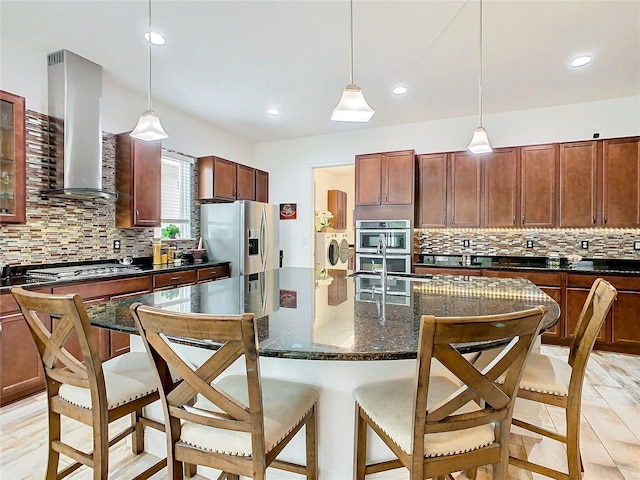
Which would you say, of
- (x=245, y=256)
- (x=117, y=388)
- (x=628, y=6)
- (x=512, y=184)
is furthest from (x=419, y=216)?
(x=117, y=388)

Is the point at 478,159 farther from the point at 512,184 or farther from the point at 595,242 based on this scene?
the point at 595,242

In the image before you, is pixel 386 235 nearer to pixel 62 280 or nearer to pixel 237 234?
pixel 237 234

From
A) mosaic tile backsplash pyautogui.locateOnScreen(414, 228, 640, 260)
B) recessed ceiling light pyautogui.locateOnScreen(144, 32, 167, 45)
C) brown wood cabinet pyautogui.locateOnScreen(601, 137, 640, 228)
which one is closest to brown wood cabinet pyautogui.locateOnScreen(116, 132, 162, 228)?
recessed ceiling light pyautogui.locateOnScreen(144, 32, 167, 45)

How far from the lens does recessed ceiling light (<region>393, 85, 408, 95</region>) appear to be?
3756 millimetres

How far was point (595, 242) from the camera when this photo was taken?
412cm

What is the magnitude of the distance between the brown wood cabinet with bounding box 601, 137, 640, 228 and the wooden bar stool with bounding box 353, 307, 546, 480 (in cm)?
389

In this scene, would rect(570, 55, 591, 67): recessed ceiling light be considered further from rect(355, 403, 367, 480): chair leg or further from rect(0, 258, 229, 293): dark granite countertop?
rect(0, 258, 229, 293): dark granite countertop

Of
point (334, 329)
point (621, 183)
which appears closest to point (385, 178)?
point (621, 183)

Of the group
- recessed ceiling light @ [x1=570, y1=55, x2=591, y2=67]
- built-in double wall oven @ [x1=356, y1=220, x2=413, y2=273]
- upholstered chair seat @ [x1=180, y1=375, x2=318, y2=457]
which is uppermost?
recessed ceiling light @ [x1=570, y1=55, x2=591, y2=67]

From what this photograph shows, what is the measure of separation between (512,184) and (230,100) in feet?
11.9

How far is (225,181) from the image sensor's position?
4.90 metres

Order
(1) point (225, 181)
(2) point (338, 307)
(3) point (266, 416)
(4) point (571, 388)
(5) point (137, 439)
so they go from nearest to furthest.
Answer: (3) point (266, 416), (4) point (571, 388), (2) point (338, 307), (5) point (137, 439), (1) point (225, 181)

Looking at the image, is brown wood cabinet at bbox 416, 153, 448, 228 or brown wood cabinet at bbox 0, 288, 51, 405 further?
brown wood cabinet at bbox 416, 153, 448, 228

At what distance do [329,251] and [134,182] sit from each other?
10.8 ft
